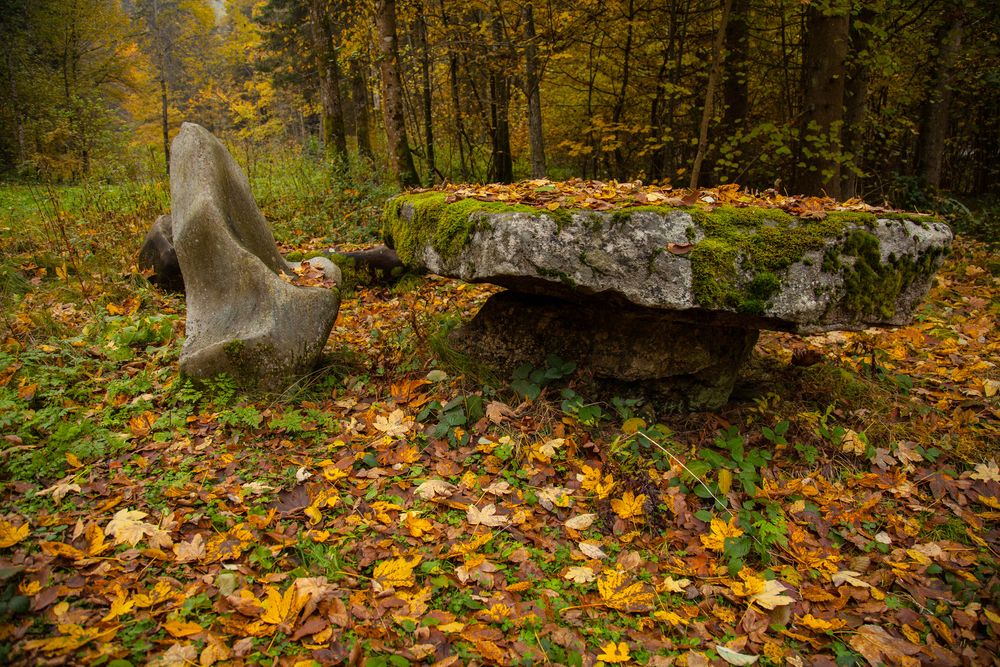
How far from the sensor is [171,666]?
173 centimetres

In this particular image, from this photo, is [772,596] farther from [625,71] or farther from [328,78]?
[328,78]

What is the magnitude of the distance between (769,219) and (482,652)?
267 centimetres

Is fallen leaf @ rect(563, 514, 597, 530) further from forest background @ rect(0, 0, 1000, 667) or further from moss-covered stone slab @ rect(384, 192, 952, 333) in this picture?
moss-covered stone slab @ rect(384, 192, 952, 333)

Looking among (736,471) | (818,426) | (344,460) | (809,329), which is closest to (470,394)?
(344,460)

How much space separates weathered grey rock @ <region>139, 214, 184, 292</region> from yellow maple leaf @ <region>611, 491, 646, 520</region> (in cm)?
490

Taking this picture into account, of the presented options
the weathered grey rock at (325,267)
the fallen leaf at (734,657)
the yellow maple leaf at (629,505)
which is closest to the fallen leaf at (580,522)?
the yellow maple leaf at (629,505)

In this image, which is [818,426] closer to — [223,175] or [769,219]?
[769,219]

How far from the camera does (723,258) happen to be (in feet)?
9.28

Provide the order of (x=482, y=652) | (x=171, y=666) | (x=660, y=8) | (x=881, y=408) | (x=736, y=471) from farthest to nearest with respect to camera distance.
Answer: (x=660, y=8) → (x=881, y=408) → (x=736, y=471) → (x=482, y=652) → (x=171, y=666)

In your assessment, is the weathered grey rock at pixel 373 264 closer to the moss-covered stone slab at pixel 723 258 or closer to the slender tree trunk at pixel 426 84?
the moss-covered stone slab at pixel 723 258

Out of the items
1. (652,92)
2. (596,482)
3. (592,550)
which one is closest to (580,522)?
(592,550)

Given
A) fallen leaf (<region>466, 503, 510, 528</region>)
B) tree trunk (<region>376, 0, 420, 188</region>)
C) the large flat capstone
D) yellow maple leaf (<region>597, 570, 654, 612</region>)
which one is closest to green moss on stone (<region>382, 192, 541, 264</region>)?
the large flat capstone

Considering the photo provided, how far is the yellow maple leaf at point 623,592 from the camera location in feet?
7.61

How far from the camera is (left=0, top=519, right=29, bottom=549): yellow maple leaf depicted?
82.2 inches
